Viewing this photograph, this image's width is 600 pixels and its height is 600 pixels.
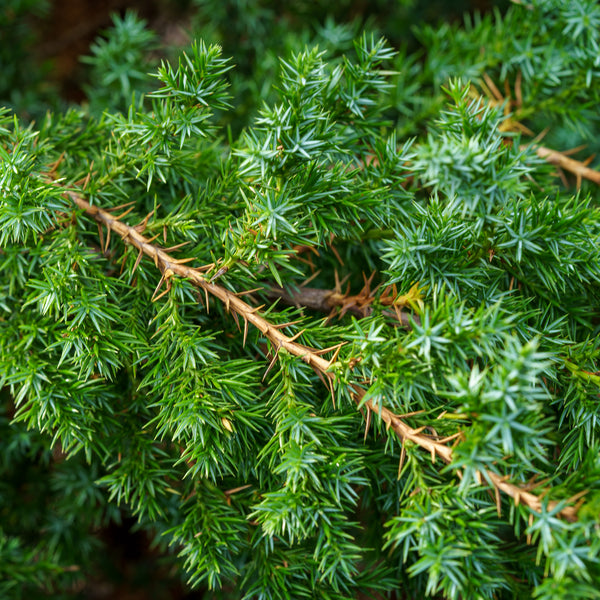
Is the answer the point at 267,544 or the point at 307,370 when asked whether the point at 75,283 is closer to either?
the point at 307,370

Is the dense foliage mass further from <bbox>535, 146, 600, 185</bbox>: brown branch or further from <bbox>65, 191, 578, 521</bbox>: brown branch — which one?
<bbox>535, 146, 600, 185</bbox>: brown branch

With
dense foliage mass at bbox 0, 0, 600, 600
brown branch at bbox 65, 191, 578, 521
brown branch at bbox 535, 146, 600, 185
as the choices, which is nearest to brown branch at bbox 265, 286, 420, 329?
dense foliage mass at bbox 0, 0, 600, 600

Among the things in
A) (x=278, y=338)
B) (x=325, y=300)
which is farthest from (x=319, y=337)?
(x=325, y=300)

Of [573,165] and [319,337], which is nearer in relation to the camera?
[319,337]

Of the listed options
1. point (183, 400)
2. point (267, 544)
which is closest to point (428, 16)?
point (183, 400)

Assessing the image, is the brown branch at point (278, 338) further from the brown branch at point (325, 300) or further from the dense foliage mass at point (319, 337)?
the brown branch at point (325, 300)

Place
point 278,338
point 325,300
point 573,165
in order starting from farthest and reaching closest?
point 573,165, point 325,300, point 278,338

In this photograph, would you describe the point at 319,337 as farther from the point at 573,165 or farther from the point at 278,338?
the point at 573,165
